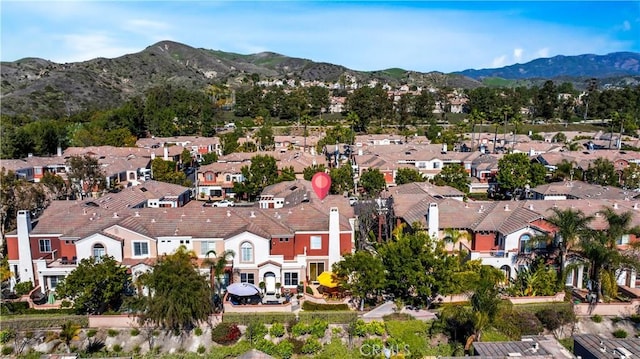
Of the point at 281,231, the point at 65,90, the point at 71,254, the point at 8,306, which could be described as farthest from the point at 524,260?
the point at 65,90

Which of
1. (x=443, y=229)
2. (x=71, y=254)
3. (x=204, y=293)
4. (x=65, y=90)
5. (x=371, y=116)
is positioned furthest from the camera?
(x=65, y=90)

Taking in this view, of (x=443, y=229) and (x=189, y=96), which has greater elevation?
(x=189, y=96)

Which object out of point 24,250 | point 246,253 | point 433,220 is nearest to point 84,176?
point 24,250

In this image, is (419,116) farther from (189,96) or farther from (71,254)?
(71,254)

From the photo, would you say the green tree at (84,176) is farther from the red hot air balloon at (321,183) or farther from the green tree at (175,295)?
the green tree at (175,295)

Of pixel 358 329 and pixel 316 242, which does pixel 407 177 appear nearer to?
pixel 316 242

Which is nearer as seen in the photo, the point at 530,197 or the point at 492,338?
the point at 492,338
